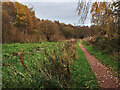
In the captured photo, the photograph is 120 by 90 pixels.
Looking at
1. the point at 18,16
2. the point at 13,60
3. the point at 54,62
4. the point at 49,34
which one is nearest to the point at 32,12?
the point at 18,16

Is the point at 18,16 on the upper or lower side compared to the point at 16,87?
upper

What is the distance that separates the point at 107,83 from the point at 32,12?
27329 millimetres

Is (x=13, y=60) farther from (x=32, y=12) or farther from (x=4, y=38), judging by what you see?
(x=32, y=12)

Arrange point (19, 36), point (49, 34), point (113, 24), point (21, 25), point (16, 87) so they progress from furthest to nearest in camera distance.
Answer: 1. point (49, 34)
2. point (21, 25)
3. point (19, 36)
4. point (113, 24)
5. point (16, 87)

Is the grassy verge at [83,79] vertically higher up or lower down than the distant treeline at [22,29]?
lower down

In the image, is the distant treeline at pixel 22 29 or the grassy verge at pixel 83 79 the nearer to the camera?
the grassy verge at pixel 83 79

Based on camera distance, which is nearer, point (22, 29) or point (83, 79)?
point (83, 79)

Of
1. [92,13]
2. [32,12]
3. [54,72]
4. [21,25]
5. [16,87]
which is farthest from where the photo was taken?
[32,12]

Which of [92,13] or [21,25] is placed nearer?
[92,13]

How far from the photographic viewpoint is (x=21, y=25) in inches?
806

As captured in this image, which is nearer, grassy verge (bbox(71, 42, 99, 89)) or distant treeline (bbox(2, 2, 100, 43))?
grassy verge (bbox(71, 42, 99, 89))

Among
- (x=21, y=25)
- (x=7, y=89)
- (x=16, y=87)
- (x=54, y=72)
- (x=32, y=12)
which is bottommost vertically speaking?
(x=7, y=89)

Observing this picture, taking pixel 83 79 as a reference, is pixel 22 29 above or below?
above

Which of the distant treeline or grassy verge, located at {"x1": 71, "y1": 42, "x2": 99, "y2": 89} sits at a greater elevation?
the distant treeline
